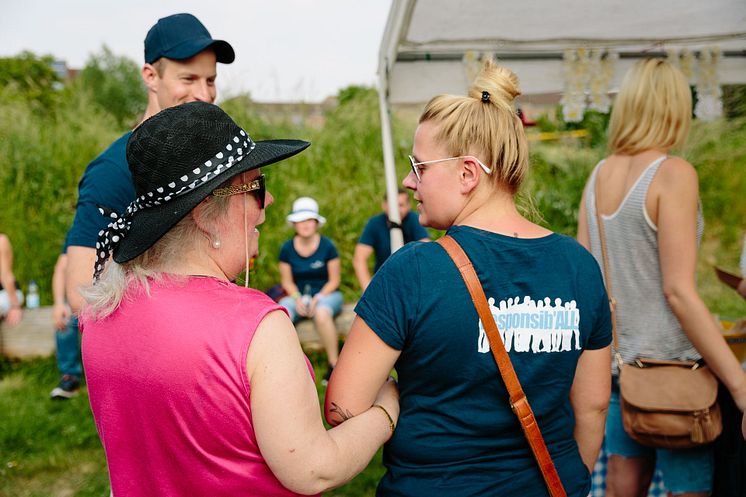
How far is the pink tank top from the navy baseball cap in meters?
1.22

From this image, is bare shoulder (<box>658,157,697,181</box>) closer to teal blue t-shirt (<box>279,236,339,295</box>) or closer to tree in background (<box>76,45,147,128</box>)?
teal blue t-shirt (<box>279,236,339,295</box>)

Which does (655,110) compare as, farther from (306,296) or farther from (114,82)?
(114,82)

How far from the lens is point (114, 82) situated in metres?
18.4

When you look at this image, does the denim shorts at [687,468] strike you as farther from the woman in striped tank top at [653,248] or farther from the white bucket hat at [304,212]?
the white bucket hat at [304,212]

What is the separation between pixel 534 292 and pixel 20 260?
762 centimetres

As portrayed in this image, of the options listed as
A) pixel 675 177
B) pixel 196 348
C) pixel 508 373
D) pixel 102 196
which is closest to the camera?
pixel 196 348

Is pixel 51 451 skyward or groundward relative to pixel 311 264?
groundward

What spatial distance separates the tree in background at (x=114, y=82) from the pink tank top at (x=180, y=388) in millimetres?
17014

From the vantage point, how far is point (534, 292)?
4.57ft

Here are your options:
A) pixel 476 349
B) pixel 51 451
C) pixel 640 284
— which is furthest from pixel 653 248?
pixel 51 451

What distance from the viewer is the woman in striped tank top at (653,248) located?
6.61ft

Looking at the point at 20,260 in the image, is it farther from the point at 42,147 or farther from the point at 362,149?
the point at 362,149

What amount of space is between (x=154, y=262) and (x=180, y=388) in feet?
0.90

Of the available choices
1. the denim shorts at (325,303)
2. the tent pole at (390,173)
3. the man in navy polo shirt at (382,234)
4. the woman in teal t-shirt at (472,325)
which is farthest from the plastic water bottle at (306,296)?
the woman in teal t-shirt at (472,325)
